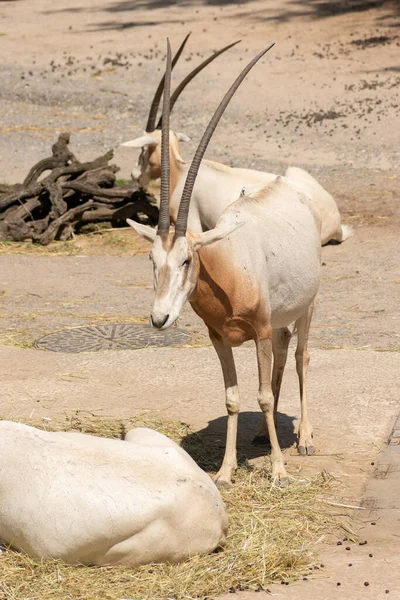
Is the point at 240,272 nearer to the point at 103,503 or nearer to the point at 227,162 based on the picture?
the point at 103,503

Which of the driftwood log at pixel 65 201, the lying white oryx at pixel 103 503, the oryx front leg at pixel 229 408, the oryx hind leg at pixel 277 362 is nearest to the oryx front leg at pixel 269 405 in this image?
the oryx front leg at pixel 229 408

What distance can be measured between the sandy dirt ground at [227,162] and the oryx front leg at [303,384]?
85 mm

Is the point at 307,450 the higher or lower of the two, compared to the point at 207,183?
lower

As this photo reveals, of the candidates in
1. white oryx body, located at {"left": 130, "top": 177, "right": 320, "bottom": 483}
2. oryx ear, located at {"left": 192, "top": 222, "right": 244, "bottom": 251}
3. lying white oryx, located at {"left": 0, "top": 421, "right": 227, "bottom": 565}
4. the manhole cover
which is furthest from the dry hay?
the manhole cover

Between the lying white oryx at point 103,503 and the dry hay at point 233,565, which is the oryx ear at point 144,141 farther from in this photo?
the lying white oryx at point 103,503

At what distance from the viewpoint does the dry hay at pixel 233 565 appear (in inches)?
177

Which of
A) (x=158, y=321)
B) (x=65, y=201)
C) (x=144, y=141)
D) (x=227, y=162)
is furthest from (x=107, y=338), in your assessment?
(x=227, y=162)

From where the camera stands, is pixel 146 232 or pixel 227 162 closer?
pixel 146 232

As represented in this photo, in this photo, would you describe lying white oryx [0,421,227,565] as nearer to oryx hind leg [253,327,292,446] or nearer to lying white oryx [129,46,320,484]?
lying white oryx [129,46,320,484]

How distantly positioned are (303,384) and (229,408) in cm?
71

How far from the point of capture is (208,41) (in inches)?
910

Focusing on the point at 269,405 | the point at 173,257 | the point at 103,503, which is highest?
the point at 173,257

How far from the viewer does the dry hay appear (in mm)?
4508

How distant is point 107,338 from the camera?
341 inches
